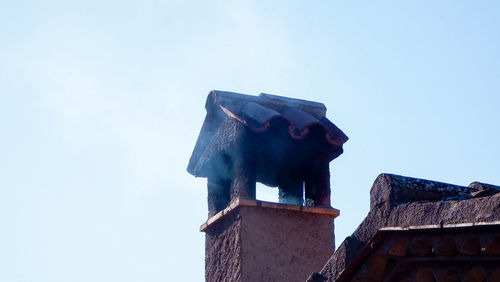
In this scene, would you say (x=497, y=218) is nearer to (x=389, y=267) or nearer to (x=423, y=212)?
(x=423, y=212)

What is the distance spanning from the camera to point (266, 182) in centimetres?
718

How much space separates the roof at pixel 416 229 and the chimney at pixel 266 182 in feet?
5.74

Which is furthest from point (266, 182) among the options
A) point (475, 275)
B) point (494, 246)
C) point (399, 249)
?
point (494, 246)

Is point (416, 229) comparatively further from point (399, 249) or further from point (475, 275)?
point (475, 275)

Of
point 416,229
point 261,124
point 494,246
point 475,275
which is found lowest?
point 475,275

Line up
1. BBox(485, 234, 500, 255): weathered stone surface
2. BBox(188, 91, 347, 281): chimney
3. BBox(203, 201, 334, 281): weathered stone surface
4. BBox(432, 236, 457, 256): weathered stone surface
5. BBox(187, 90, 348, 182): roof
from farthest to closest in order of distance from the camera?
BBox(187, 90, 348, 182): roof, BBox(188, 91, 347, 281): chimney, BBox(203, 201, 334, 281): weathered stone surface, BBox(432, 236, 457, 256): weathered stone surface, BBox(485, 234, 500, 255): weathered stone surface

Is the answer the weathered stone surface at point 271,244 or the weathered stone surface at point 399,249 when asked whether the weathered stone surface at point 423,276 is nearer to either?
the weathered stone surface at point 399,249

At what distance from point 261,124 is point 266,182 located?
0.79 m

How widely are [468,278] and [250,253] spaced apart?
263 centimetres

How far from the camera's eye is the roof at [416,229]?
12.0 feet

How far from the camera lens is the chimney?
6359 millimetres

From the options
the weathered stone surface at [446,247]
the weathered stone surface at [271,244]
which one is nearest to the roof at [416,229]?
the weathered stone surface at [446,247]

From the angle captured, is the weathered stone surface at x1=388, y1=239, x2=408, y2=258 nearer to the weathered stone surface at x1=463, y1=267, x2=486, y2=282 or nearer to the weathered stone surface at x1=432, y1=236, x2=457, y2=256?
the weathered stone surface at x1=432, y1=236, x2=457, y2=256

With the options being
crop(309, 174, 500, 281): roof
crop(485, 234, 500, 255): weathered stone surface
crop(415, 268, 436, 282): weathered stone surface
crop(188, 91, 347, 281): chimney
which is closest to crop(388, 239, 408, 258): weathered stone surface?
crop(309, 174, 500, 281): roof
